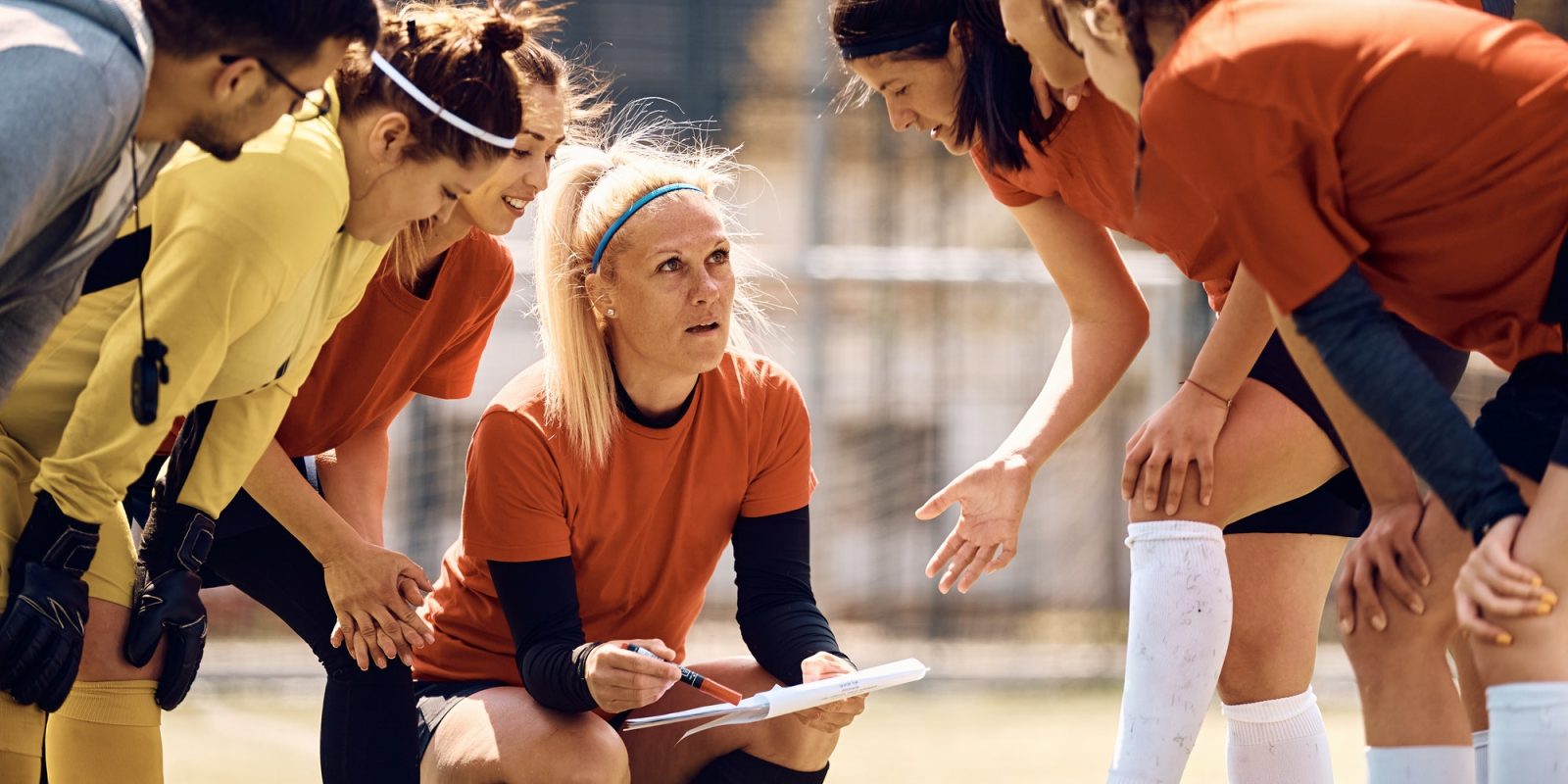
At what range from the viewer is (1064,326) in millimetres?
6113

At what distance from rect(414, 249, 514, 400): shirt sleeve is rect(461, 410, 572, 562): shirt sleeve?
34 cm

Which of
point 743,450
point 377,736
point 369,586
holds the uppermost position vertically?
point 743,450

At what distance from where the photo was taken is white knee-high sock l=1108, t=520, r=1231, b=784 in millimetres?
2033

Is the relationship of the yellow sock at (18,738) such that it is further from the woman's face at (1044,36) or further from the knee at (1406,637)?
the knee at (1406,637)

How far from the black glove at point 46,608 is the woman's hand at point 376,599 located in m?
0.47

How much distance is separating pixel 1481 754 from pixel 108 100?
1.79m

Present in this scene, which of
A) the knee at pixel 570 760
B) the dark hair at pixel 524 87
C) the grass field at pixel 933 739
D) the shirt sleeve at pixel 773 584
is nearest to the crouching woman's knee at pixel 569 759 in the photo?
the knee at pixel 570 760

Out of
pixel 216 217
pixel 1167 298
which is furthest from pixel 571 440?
pixel 1167 298

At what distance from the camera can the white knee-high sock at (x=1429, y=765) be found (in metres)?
1.80

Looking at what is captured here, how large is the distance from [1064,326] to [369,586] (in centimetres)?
409

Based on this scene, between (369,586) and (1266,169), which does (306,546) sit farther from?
(1266,169)

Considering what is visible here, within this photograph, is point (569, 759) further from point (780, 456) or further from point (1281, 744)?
point (1281, 744)

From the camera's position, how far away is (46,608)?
6.35ft

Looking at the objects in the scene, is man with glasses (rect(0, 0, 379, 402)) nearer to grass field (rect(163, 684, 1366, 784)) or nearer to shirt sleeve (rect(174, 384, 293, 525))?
shirt sleeve (rect(174, 384, 293, 525))
